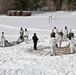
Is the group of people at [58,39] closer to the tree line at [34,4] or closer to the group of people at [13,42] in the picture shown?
the group of people at [13,42]

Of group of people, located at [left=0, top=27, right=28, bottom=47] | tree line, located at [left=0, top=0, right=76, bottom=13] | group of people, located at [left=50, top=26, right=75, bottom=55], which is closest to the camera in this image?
group of people, located at [left=50, top=26, right=75, bottom=55]

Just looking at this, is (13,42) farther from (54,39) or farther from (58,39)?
(54,39)

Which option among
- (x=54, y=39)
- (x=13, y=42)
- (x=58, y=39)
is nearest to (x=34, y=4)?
(x=13, y=42)

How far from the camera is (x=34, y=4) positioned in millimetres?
58281

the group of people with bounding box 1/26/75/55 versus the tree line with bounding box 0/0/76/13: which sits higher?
the tree line with bounding box 0/0/76/13

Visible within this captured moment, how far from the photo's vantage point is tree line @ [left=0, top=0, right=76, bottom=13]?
1855 inches

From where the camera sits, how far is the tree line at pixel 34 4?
155 ft

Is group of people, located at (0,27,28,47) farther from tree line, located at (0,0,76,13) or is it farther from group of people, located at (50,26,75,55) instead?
tree line, located at (0,0,76,13)

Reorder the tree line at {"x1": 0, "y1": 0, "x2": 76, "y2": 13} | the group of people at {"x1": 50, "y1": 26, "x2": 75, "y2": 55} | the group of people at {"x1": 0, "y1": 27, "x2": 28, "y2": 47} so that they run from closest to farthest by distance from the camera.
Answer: the group of people at {"x1": 50, "y1": 26, "x2": 75, "y2": 55} → the group of people at {"x1": 0, "y1": 27, "x2": 28, "y2": 47} → the tree line at {"x1": 0, "y1": 0, "x2": 76, "y2": 13}

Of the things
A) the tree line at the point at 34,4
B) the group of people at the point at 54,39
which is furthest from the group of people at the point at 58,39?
the tree line at the point at 34,4

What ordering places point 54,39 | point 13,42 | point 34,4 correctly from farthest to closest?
point 34,4 → point 13,42 → point 54,39

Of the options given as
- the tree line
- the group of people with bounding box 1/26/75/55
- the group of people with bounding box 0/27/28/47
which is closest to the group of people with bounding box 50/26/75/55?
the group of people with bounding box 1/26/75/55

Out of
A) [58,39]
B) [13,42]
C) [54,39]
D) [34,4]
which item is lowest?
[13,42]

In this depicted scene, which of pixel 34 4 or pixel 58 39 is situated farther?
pixel 34 4
